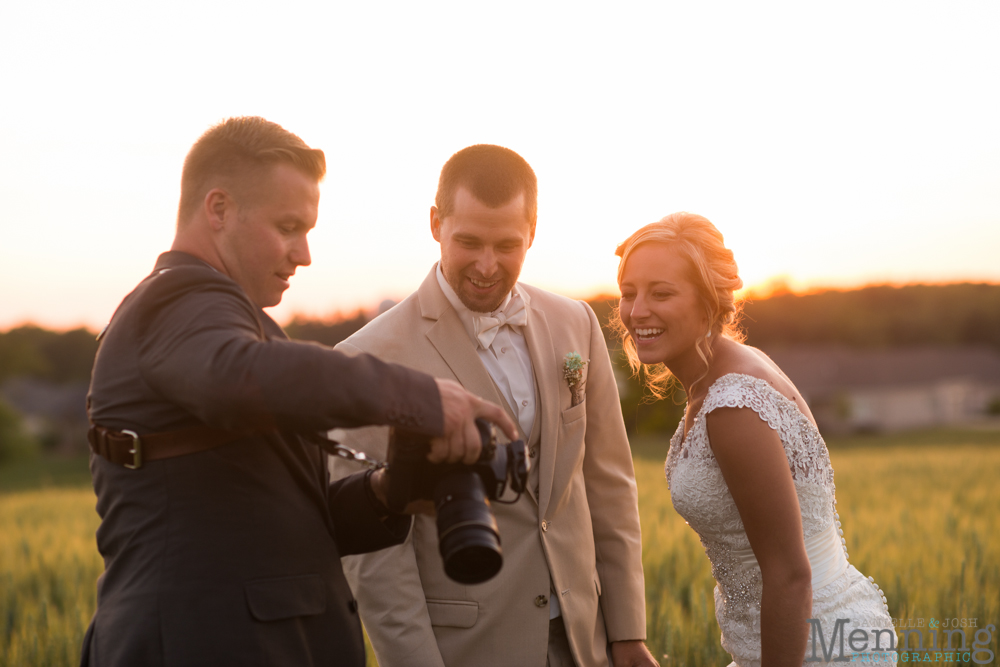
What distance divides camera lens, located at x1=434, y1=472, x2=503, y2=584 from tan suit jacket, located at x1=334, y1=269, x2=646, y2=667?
3.98 ft

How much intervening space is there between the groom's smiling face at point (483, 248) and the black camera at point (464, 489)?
1255 mm

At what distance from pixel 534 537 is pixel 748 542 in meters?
0.81

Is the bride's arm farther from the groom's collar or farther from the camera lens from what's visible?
the camera lens

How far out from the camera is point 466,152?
3.25 metres

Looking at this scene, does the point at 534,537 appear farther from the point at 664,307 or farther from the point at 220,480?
the point at 220,480

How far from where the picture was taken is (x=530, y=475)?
3131 millimetres

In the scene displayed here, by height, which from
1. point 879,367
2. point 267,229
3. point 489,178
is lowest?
Result: point 879,367

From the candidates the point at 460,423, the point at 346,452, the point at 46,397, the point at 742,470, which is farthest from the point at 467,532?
the point at 46,397

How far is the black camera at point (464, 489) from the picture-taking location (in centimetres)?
172

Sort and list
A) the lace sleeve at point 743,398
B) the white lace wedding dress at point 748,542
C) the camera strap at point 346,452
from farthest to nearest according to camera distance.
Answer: the white lace wedding dress at point 748,542
the lace sleeve at point 743,398
the camera strap at point 346,452

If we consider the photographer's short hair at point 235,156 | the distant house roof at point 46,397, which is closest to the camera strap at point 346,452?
the photographer's short hair at point 235,156

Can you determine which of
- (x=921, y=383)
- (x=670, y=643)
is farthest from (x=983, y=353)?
(x=670, y=643)

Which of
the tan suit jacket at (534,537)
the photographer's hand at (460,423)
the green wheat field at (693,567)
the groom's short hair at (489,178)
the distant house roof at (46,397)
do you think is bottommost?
the distant house roof at (46,397)

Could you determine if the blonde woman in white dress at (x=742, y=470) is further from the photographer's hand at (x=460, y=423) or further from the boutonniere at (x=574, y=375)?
the photographer's hand at (x=460, y=423)
